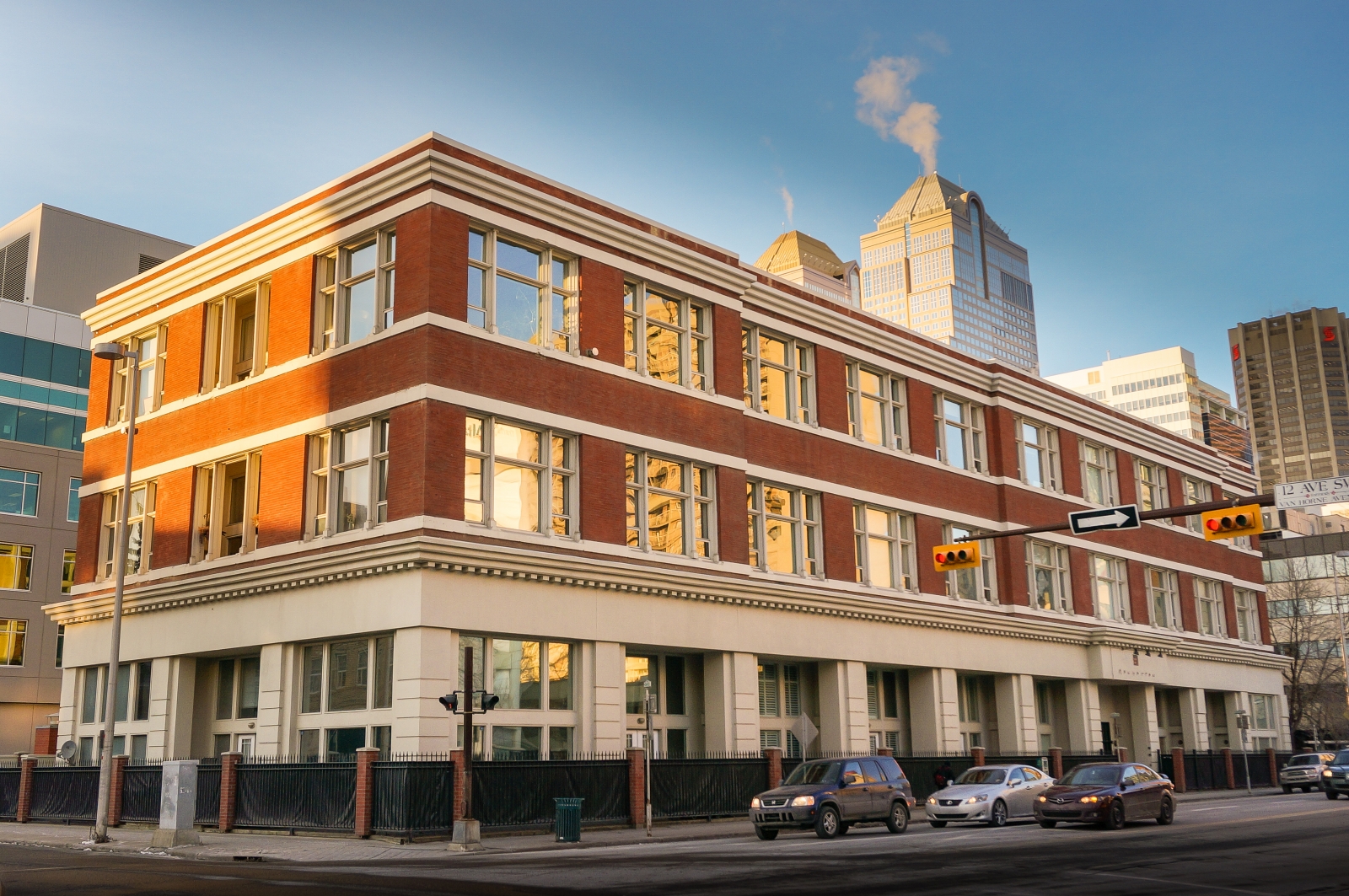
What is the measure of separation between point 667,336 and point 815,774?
1403cm

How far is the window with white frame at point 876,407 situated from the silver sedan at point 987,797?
1360 cm

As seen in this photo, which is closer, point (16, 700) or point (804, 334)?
point (804, 334)

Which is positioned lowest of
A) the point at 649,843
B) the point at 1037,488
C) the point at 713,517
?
the point at 649,843

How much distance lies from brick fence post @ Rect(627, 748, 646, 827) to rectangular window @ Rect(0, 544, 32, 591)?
4696 cm

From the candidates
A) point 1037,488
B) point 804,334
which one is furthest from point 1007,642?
point 804,334

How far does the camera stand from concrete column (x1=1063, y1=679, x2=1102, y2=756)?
50.3 metres

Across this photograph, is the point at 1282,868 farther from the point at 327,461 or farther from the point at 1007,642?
the point at 1007,642

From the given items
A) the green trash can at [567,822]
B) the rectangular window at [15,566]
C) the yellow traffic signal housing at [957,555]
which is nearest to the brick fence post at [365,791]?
A: the green trash can at [567,822]

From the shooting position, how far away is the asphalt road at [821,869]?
1606 centimetres

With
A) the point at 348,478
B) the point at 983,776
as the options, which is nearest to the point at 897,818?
the point at 983,776

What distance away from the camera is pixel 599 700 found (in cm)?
3203

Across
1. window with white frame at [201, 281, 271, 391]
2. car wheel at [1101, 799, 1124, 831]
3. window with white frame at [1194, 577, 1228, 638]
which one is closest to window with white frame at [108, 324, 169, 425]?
window with white frame at [201, 281, 271, 391]

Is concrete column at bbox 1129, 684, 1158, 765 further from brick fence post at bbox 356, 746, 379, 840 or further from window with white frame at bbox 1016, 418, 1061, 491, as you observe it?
brick fence post at bbox 356, 746, 379, 840

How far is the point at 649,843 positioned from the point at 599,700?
5.80 meters
